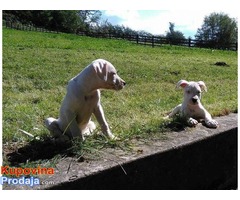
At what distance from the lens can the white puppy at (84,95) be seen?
3.32m

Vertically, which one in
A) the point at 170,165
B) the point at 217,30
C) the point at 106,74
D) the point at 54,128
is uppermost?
the point at 217,30

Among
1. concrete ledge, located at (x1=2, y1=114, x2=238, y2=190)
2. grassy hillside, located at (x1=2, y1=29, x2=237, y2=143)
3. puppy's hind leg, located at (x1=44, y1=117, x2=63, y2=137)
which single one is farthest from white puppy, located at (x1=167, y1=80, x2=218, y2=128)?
puppy's hind leg, located at (x1=44, y1=117, x2=63, y2=137)

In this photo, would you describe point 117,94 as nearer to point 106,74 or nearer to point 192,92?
point 192,92

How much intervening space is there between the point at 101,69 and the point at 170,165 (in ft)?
3.49

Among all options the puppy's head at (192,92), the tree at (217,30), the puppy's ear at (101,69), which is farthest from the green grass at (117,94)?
the tree at (217,30)

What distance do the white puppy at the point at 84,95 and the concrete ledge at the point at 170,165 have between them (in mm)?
394

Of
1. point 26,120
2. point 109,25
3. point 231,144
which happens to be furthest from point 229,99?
point 109,25

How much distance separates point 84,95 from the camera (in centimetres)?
337

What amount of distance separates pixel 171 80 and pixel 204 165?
473cm

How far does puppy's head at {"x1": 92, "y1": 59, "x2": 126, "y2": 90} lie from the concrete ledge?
0.57 meters

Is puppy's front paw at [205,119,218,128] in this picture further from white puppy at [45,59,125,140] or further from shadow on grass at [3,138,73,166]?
shadow on grass at [3,138,73,166]

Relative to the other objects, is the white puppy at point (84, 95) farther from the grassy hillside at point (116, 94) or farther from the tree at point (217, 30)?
the tree at point (217, 30)

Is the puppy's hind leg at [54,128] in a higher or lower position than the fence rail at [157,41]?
lower

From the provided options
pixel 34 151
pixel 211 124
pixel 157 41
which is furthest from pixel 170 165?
pixel 157 41
